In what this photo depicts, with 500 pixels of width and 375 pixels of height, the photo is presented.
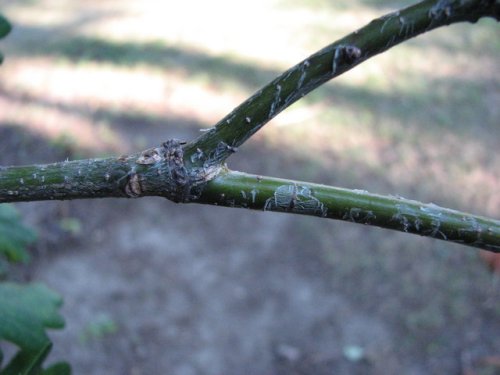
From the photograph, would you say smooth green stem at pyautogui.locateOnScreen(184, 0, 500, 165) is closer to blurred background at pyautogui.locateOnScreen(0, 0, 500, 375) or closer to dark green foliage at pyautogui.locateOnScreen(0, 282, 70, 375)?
dark green foliage at pyautogui.locateOnScreen(0, 282, 70, 375)

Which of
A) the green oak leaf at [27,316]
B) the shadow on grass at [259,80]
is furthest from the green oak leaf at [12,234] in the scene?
the shadow on grass at [259,80]

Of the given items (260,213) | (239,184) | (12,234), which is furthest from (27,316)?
(260,213)

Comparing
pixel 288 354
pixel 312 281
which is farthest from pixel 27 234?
pixel 312 281

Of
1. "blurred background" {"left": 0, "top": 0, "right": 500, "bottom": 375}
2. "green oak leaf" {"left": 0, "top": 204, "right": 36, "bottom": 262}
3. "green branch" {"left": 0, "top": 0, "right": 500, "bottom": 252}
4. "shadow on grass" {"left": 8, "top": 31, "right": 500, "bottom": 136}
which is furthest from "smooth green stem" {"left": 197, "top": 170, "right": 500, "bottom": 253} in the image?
"shadow on grass" {"left": 8, "top": 31, "right": 500, "bottom": 136}

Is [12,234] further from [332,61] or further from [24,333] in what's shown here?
[332,61]

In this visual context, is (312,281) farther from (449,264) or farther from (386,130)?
(386,130)

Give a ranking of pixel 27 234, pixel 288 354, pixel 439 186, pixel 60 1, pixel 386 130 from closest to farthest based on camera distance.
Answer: pixel 27 234
pixel 288 354
pixel 439 186
pixel 386 130
pixel 60 1

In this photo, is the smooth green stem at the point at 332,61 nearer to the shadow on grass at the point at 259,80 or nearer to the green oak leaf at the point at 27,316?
the green oak leaf at the point at 27,316
